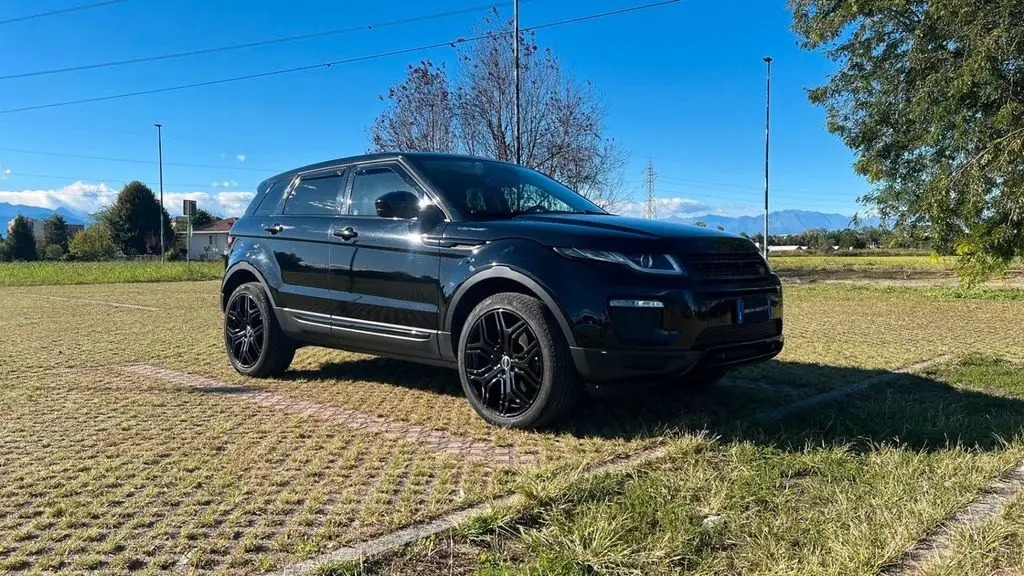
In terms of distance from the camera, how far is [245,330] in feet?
19.4

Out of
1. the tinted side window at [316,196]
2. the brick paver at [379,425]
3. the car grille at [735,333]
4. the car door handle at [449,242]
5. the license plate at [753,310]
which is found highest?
the tinted side window at [316,196]

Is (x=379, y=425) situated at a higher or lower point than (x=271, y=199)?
lower

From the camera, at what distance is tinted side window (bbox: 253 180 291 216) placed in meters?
5.95

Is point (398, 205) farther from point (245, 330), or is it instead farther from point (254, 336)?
point (245, 330)

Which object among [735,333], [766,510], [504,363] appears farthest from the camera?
[504,363]

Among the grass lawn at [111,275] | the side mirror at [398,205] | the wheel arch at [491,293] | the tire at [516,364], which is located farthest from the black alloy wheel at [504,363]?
the grass lawn at [111,275]

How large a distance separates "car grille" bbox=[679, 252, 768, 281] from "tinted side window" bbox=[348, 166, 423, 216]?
1.98 metres

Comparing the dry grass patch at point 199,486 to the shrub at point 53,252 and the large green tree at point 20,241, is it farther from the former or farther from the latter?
the large green tree at point 20,241

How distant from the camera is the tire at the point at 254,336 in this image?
5.68 metres

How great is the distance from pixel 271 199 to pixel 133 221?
76.6 m

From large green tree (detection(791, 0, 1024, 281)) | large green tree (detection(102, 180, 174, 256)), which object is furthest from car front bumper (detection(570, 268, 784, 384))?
large green tree (detection(102, 180, 174, 256))

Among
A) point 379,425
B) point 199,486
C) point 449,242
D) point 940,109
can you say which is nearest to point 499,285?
point 449,242

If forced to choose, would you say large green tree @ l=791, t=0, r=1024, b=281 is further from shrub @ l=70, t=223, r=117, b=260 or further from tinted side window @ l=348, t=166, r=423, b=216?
shrub @ l=70, t=223, r=117, b=260

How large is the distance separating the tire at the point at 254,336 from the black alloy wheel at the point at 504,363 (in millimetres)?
2158
